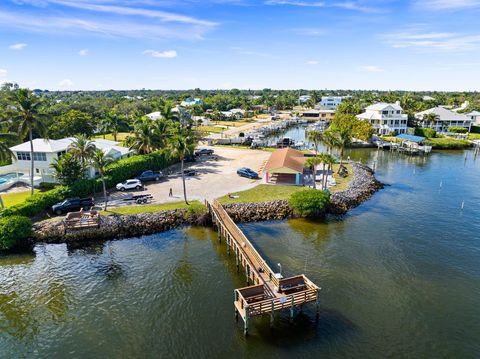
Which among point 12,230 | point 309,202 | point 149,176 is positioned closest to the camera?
point 12,230

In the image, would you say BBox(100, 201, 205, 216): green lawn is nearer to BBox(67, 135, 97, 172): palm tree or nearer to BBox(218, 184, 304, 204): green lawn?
BBox(218, 184, 304, 204): green lawn

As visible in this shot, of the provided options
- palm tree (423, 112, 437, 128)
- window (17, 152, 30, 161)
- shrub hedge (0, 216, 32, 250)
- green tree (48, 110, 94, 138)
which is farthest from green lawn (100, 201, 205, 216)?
palm tree (423, 112, 437, 128)

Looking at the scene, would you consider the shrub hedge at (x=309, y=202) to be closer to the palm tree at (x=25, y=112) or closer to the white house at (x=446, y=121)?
the palm tree at (x=25, y=112)

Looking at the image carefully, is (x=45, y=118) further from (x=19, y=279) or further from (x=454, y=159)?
(x=454, y=159)

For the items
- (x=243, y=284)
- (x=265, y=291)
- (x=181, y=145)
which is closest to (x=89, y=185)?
(x=181, y=145)

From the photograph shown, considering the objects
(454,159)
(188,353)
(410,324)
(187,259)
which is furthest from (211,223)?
(454,159)

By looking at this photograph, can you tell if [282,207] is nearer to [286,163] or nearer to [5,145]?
[286,163]
